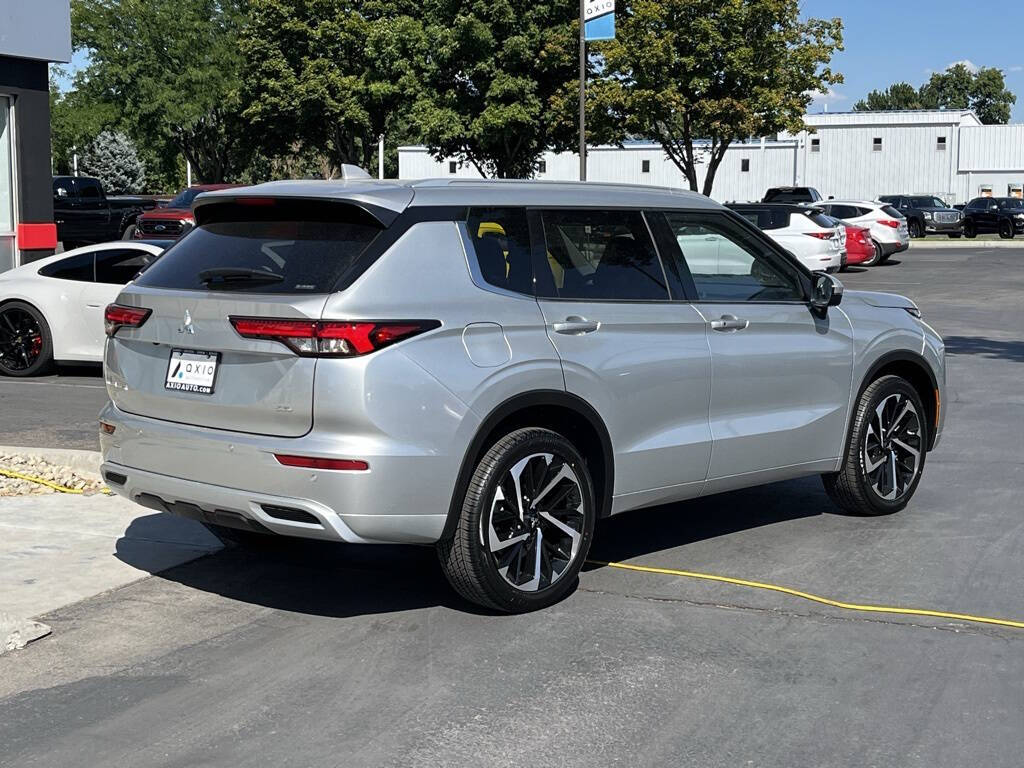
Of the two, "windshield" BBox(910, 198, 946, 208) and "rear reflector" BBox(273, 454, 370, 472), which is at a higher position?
"windshield" BBox(910, 198, 946, 208)

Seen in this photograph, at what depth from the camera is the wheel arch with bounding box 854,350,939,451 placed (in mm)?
7285

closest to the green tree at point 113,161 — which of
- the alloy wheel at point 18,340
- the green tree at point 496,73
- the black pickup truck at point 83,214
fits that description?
the green tree at point 496,73

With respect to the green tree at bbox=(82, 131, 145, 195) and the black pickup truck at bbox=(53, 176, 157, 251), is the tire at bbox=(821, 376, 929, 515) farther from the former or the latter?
the green tree at bbox=(82, 131, 145, 195)

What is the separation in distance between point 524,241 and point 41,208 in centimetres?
1555

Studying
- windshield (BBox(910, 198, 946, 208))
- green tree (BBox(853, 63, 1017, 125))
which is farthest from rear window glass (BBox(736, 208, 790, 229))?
green tree (BBox(853, 63, 1017, 125))

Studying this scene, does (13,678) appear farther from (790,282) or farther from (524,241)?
(790,282)

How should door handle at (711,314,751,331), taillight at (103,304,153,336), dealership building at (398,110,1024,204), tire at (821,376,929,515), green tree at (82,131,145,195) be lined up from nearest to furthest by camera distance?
taillight at (103,304,153,336) < door handle at (711,314,751,331) < tire at (821,376,929,515) < dealership building at (398,110,1024,204) < green tree at (82,131,145,195)

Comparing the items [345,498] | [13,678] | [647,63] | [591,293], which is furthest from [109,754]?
[647,63]

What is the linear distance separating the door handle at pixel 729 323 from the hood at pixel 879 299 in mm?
1054

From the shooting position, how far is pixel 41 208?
19516 millimetres

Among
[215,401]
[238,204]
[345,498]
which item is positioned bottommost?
[345,498]

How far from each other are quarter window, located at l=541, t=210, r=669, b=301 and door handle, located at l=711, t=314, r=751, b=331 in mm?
315

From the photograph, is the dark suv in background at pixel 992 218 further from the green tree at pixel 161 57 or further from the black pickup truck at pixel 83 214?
the black pickup truck at pixel 83 214

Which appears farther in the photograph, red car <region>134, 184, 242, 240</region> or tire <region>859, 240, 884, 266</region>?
tire <region>859, 240, 884, 266</region>
